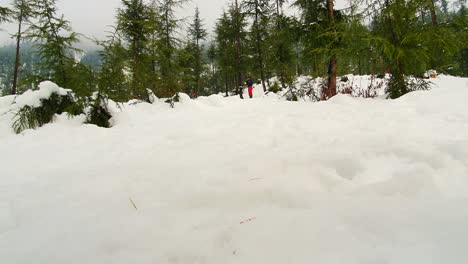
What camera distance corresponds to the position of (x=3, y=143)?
3504 millimetres

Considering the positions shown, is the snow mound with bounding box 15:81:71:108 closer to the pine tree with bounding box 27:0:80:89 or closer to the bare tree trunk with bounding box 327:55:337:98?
the pine tree with bounding box 27:0:80:89

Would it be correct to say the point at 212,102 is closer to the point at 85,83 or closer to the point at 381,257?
the point at 85,83

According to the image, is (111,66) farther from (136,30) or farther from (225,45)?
(225,45)

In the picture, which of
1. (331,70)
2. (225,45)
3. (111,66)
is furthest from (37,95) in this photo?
(225,45)

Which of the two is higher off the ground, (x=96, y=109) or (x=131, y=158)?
(x=96, y=109)

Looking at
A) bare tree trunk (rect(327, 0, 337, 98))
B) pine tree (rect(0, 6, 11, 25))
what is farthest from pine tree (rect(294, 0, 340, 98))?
pine tree (rect(0, 6, 11, 25))

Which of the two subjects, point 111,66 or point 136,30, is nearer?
point 111,66

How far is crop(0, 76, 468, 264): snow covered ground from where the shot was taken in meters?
0.96

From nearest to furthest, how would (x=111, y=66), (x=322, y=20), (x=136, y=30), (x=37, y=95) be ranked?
1. (x=37, y=95)
2. (x=111, y=66)
3. (x=322, y=20)
4. (x=136, y=30)

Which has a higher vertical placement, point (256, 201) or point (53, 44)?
point (53, 44)

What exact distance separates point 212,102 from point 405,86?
6475mm

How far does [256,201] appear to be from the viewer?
1354 mm

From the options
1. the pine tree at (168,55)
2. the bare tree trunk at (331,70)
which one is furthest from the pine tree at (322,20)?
the pine tree at (168,55)

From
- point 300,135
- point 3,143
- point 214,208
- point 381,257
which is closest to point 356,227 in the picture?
point 381,257
